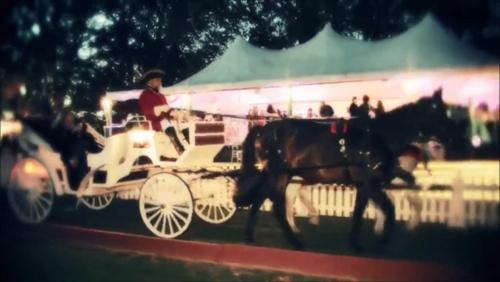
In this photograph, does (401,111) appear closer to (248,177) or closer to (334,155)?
(334,155)

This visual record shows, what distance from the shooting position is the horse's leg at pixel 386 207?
Answer: 6.81 m

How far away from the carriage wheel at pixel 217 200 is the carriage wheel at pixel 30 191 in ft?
8.22

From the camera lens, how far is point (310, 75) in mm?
13320

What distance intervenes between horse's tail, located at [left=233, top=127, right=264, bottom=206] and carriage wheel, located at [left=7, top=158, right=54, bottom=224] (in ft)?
10.4

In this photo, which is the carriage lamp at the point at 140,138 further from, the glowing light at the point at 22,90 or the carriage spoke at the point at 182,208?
the glowing light at the point at 22,90

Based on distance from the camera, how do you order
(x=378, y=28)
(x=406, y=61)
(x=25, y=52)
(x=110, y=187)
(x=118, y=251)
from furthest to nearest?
(x=378, y=28) < (x=406, y=61) < (x=110, y=187) < (x=118, y=251) < (x=25, y=52)

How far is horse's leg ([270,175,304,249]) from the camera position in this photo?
7.14 metres

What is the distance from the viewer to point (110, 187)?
27.5 ft

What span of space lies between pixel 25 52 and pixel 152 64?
4942mm

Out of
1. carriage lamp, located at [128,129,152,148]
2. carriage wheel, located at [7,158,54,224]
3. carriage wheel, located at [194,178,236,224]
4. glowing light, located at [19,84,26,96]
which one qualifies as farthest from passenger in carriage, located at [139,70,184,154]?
glowing light, located at [19,84,26,96]

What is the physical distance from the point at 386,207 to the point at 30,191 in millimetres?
5800

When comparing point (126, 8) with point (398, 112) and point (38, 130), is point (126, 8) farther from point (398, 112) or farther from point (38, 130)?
point (398, 112)

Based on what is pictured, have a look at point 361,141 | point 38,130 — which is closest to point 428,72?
point 361,141

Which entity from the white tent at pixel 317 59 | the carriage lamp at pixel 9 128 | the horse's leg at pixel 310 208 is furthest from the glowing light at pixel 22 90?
the white tent at pixel 317 59
